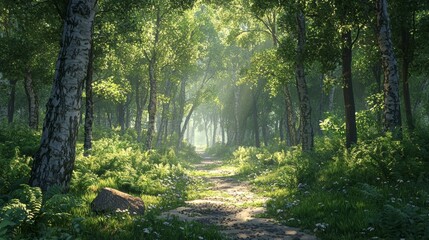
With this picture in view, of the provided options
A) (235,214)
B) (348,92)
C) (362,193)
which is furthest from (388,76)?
(235,214)

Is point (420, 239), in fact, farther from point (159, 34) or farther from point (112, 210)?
point (159, 34)

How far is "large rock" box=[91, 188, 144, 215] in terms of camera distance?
9.27 m

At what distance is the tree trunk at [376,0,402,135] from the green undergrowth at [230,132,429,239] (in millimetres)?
1214

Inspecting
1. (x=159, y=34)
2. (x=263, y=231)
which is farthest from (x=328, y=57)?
(x=159, y=34)

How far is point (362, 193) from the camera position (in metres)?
10.8

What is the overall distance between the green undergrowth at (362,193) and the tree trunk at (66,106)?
20.9ft

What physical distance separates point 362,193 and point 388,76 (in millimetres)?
6766

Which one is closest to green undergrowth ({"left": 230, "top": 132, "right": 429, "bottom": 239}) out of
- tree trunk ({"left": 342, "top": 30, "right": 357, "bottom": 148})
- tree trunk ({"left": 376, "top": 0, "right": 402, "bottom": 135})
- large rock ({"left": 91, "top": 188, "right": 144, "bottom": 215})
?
tree trunk ({"left": 376, "top": 0, "right": 402, "bottom": 135})

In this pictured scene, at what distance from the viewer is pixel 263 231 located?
9.14 metres

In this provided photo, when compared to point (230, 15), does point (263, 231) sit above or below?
below

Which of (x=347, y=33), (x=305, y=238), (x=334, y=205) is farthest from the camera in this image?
(x=347, y=33)

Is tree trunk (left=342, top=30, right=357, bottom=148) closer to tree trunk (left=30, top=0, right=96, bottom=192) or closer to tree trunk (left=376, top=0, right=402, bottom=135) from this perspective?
tree trunk (left=376, top=0, right=402, bottom=135)

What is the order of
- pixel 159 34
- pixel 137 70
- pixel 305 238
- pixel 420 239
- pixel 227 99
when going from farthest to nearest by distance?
pixel 227 99, pixel 137 70, pixel 159 34, pixel 305 238, pixel 420 239

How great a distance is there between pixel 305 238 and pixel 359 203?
2.47 m
